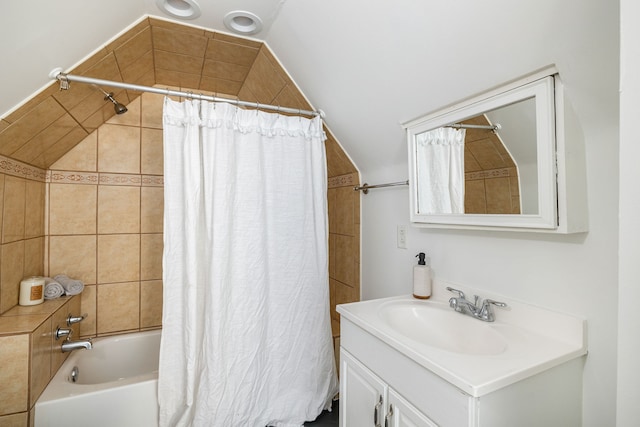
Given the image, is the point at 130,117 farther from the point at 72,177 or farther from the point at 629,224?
the point at 629,224

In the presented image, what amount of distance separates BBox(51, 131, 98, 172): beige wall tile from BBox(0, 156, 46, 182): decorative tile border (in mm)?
123

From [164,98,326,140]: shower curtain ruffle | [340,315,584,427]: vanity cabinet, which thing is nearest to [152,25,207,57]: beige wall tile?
[164,98,326,140]: shower curtain ruffle

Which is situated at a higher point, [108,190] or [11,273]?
[108,190]

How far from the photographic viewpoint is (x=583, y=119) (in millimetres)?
900

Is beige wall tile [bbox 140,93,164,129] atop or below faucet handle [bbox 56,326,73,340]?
atop

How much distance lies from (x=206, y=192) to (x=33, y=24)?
84 cm

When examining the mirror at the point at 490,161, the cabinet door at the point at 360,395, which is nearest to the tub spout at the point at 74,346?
the cabinet door at the point at 360,395

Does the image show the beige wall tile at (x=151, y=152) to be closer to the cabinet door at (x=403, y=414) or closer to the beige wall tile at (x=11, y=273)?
the beige wall tile at (x=11, y=273)

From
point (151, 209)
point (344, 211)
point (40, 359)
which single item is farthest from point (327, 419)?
point (151, 209)

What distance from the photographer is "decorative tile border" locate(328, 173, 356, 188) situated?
2137mm

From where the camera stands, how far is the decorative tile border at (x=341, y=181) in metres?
2.14

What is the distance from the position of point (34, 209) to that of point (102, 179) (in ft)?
1.38

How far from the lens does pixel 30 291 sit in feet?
5.30

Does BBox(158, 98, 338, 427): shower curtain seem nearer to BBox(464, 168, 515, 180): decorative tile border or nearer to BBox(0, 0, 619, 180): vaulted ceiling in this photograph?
BBox(0, 0, 619, 180): vaulted ceiling
